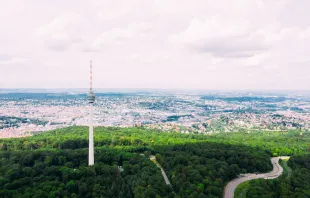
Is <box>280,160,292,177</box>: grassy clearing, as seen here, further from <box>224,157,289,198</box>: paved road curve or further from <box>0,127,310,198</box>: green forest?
<box>0,127,310,198</box>: green forest

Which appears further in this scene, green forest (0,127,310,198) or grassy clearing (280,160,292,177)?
grassy clearing (280,160,292,177)

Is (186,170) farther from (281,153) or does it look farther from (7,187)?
(281,153)

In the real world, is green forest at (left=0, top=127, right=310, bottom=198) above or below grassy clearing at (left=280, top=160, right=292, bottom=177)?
above

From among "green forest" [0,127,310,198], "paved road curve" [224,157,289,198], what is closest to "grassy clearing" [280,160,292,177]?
"paved road curve" [224,157,289,198]

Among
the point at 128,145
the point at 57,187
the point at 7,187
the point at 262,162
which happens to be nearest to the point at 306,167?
the point at 262,162

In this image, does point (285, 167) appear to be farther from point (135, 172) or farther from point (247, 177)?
point (135, 172)

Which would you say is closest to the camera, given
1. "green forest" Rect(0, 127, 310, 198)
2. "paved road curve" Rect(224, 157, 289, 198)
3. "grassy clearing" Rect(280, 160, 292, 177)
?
"green forest" Rect(0, 127, 310, 198)

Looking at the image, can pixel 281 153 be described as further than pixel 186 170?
Yes

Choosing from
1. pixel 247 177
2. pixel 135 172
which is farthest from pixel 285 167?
pixel 135 172

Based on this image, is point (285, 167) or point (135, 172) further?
point (285, 167)

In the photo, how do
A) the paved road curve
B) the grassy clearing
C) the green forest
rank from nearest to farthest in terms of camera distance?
the green forest, the paved road curve, the grassy clearing

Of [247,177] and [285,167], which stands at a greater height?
[247,177]
